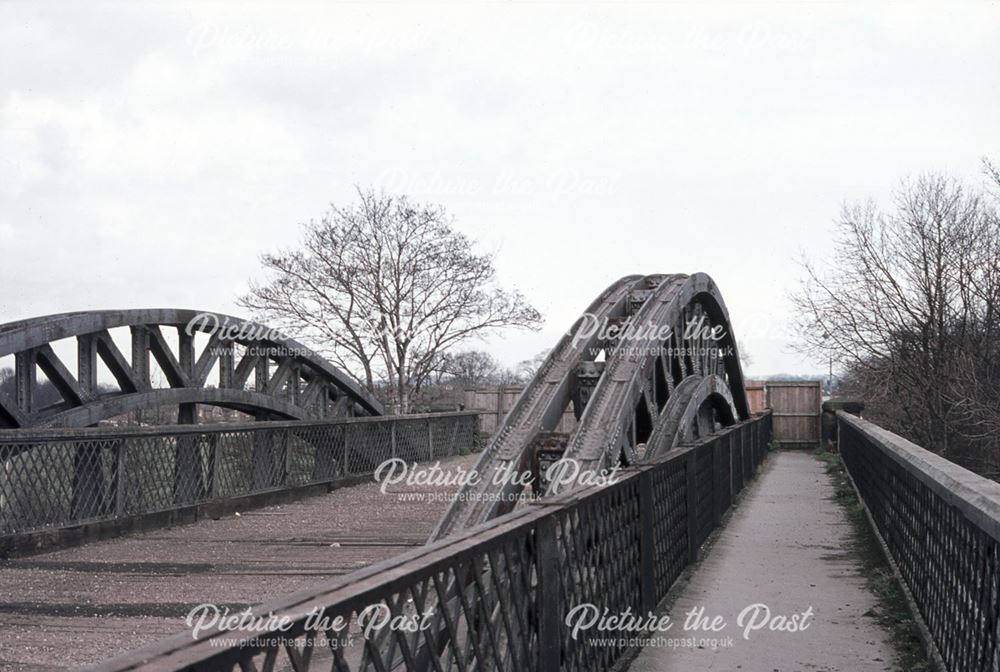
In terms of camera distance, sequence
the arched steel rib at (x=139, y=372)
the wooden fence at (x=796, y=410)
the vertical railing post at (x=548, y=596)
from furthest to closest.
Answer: the wooden fence at (x=796, y=410) → the arched steel rib at (x=139, y=372) → the vertical railing post at (x=548, y=596)

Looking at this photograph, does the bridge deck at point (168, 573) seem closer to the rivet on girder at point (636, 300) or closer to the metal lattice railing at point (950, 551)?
the rivet on girder at point (636, 300)

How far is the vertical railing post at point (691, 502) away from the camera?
27.8 feet

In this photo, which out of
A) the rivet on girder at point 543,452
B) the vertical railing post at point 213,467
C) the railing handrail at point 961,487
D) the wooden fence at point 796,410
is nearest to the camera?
the railing handrail at point 961,487

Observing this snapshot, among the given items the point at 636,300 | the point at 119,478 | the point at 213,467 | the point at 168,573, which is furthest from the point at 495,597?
the point at 213,467

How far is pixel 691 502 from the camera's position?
338 inches

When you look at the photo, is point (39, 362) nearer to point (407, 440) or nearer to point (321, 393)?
point (321, 393)

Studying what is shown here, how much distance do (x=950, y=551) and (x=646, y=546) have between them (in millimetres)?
1965

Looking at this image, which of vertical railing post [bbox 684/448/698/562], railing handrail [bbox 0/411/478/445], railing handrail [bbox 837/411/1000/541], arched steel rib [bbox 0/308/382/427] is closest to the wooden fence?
arched steel rib [bbox 0/308/382/427]

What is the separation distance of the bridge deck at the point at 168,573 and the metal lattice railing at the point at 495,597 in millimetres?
1480

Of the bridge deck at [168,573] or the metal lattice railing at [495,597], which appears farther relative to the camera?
the bridge deck at [168,573]

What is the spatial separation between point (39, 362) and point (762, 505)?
372 inches

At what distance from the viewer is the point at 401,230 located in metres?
28.8

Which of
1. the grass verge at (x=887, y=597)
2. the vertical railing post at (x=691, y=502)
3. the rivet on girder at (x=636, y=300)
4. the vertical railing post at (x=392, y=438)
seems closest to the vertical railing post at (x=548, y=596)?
the grass verge at (x=887, y=597)

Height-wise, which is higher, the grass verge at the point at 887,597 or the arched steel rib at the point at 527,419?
the arched steel rib at the point at 527,419
